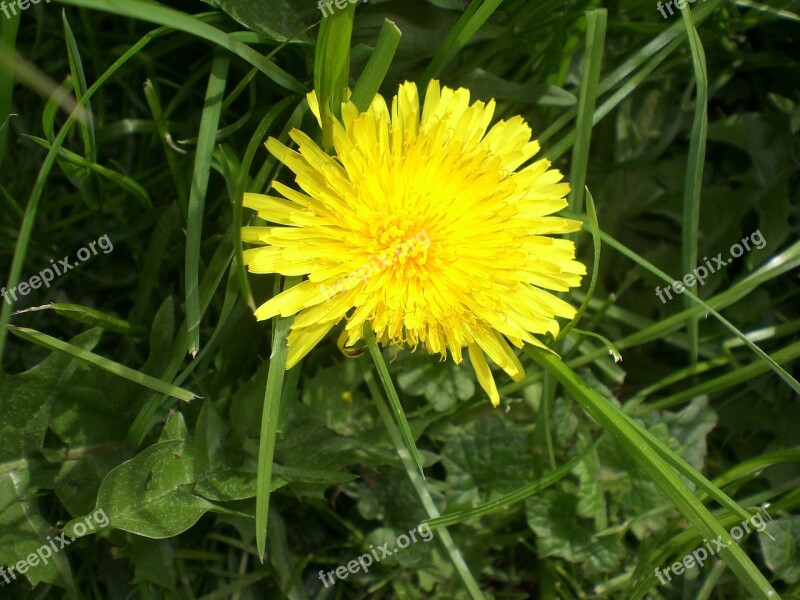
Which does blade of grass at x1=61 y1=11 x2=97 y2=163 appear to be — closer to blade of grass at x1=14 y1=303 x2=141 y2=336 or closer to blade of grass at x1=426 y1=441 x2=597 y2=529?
blade of grass at x1=14 y1=303 x2=141 y2=336

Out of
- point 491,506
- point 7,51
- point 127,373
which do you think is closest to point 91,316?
point 127,373

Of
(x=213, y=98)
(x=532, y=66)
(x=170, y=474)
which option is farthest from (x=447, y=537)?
(x=532, y=66)

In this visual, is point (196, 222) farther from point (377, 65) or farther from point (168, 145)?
point (377, 65)

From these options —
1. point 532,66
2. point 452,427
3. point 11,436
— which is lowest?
point 452,427

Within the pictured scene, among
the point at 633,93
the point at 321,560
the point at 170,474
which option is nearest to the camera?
the point at 170,474

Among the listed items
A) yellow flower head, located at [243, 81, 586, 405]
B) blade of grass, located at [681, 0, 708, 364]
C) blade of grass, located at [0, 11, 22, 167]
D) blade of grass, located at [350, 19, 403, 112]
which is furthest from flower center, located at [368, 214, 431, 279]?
blade of grass, located at [0, 11, 22, 167]

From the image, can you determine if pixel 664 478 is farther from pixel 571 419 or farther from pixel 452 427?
pixel 452 427

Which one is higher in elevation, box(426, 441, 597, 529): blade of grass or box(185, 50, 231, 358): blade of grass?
box(185, 50, 231, 358): blade of grass
